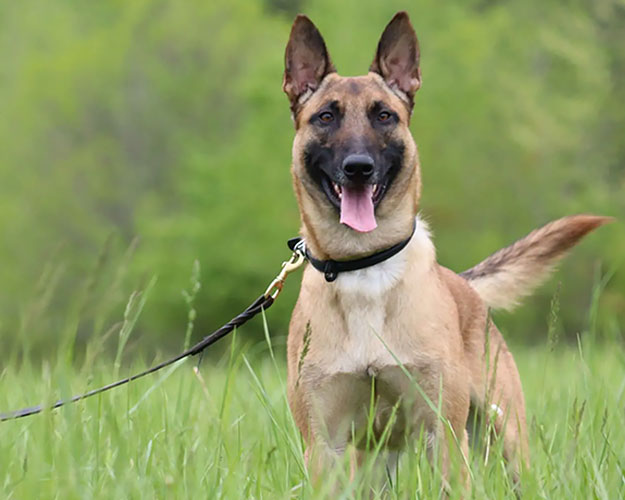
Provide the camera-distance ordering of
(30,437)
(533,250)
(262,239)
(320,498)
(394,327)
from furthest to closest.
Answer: (262,239)
(533,250)
(394,327)
(30,437)
(320,498)

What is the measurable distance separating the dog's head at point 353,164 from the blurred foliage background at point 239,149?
832 inches

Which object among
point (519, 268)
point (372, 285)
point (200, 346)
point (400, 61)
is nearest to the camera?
point (200, 346)

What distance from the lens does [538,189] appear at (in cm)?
2902

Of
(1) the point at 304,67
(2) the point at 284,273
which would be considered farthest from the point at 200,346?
(1) the point at 304,67

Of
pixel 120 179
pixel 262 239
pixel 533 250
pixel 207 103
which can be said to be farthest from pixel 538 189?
pixel 533 250

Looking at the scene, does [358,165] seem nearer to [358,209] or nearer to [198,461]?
[358,209]

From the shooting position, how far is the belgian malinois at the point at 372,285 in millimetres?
3914

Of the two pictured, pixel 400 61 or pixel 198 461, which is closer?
pixel 198 461

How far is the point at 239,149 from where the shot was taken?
90.7 ft

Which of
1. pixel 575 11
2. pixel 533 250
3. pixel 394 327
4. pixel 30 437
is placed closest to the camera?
pixel 30 437

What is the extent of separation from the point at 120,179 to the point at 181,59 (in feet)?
14.5

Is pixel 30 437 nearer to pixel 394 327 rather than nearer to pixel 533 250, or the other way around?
pixel 394 327

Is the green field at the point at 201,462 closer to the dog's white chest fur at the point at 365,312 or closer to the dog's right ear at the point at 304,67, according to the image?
the dog's white chest fur at the point at 365,312

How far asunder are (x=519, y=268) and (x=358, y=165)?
152cm
